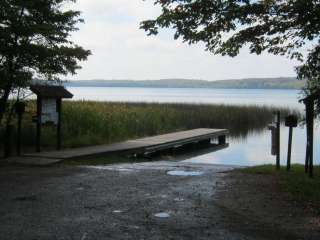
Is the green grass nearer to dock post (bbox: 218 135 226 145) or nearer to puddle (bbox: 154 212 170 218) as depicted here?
puddle (bbox: 154 212 170 218)

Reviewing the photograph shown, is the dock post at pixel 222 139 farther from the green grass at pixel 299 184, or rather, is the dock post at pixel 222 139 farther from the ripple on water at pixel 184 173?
the ripple on water at pixel 184 173

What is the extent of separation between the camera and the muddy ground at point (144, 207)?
18.5 ft

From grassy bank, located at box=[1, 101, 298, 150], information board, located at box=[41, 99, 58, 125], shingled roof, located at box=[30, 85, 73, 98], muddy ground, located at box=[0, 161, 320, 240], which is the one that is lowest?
muddy ground, located at box=[0, 161, 320, 240]

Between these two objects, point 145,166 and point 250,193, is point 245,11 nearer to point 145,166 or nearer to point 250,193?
point 250,193

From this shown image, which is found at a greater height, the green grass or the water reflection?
the green grass

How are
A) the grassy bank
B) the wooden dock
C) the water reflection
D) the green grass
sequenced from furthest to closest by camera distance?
the water reflection < the grassy bank < the wooden dock < the green grass

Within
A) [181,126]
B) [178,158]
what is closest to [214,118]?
[181,126]

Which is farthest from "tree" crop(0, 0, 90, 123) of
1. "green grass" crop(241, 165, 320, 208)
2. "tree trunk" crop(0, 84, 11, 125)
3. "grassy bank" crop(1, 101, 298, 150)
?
"green grass" crop(241, 165, 320, 208)

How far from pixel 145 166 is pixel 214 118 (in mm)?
20021

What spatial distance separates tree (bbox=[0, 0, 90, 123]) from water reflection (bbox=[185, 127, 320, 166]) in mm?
6348

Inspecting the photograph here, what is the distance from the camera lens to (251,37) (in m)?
8.89

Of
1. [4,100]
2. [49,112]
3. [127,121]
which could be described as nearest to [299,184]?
[49,112]

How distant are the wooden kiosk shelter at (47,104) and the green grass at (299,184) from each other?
5.32m

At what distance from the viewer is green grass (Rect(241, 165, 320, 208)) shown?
24.8ft
